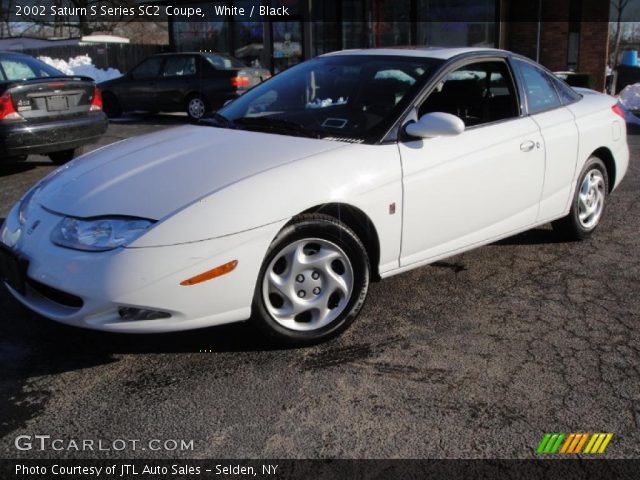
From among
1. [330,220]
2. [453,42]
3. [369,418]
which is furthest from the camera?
[453,42]

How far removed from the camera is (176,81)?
1423cm

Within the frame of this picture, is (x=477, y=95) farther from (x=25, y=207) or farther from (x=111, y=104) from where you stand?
(x=111, y=104)

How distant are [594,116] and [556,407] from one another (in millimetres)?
2941

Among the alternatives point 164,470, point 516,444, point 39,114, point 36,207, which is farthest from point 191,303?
point 39,114

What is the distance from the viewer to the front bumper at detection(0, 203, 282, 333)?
9.75ft

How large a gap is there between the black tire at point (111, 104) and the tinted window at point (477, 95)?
1197 cm

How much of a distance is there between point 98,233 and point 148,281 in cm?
36

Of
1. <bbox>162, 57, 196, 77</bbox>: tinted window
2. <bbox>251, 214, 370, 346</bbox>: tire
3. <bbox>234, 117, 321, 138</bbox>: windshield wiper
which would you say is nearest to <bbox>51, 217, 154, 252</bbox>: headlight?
<bbox>251, 214, 370, 346</bbox>: tire

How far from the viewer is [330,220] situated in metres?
3.42

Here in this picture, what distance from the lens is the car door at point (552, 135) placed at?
4605mm

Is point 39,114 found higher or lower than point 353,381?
higher

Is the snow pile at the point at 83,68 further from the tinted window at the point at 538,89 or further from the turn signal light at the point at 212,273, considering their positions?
the turn signal light at the point at 212,273

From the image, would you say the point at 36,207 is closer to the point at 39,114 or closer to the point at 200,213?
the point at 200,213

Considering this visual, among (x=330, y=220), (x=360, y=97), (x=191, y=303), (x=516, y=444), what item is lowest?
(x=516, y=444)
